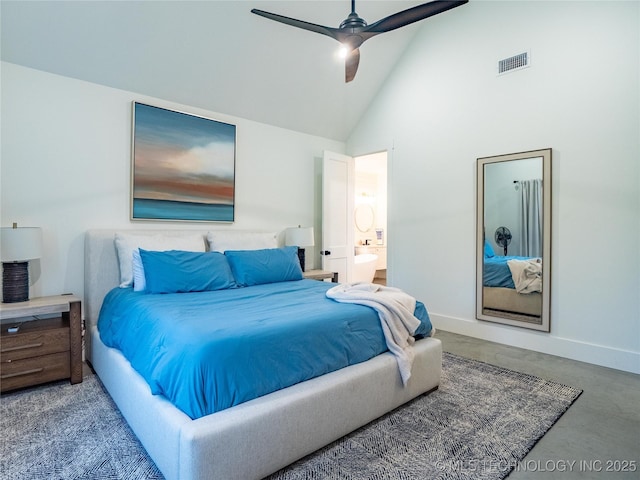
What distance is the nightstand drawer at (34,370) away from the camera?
242 cm

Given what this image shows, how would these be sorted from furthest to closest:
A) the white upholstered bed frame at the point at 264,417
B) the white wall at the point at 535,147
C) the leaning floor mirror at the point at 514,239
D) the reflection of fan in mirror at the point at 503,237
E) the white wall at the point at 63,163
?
the reflection of fan in mirror at the point at 503,237, the leaning floor mirror at the point at 514,239, the white wall at the point at 535,147, the white wall at the point at 63,163, the white upholstered bed frame at the point at 264,417

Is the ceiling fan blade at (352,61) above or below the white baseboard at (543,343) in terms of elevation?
above

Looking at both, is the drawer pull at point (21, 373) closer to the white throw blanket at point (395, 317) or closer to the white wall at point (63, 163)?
the white wall at point (63, 163)

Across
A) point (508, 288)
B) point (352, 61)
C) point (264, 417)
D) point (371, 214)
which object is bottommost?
point (264, 417)

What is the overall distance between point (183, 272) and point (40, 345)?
1061 mm

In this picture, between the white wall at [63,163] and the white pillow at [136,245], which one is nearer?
the white wall at [63,163]

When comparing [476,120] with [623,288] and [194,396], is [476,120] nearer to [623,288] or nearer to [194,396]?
[623,288]

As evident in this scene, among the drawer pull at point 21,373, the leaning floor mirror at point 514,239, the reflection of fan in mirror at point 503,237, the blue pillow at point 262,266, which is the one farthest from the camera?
the reflection of fan in mirror at point 503,237

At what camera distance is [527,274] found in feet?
11.7

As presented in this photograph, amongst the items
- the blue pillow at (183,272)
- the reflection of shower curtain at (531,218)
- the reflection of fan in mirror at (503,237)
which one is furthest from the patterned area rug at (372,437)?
the reflection of fan in mirror at (503,237)

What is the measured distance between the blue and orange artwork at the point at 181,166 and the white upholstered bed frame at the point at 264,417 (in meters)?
1.59

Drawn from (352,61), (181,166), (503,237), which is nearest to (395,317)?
(352,61)

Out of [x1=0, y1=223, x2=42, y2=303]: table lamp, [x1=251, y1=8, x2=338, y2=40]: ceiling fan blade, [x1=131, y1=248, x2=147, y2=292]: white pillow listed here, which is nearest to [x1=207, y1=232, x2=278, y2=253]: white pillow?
[x1=131, y1=248, x2=147, y2=292]: white pillow

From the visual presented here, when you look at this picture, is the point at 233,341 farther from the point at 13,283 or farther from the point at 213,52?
the point at 213,52
